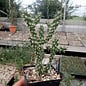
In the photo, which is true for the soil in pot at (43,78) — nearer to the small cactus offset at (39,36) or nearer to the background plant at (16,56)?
the small cactus offset at (39,36)

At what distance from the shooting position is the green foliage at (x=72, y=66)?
2637 mm

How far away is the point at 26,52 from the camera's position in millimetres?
3275

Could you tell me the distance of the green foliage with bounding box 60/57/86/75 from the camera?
2637 millimetres

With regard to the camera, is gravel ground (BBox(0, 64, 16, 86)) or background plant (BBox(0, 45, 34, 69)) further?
background plant (BBox(0, 45, 34, 69))

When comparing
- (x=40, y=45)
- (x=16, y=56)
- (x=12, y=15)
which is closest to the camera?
(x=40, y=45)

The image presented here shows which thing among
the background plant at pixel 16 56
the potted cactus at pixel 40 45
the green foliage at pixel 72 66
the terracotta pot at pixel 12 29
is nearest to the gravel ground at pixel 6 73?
the background plant at pixel 16 56

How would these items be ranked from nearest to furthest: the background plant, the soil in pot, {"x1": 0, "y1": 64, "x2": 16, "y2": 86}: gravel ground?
the soil in pot → {"x1": 0, "y1": 64, "x2": 16, "y2": 86}: gravel ground → the background plant

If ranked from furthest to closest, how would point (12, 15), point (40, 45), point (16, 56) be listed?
1. point (12, 15)
2. point (16, 56)
3. point (40, 45)

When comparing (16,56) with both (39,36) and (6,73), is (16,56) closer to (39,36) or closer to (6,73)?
(6,73)

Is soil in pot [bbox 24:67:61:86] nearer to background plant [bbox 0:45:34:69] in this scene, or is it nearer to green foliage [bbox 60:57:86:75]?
green foliage [bbox 60:57:86:75]

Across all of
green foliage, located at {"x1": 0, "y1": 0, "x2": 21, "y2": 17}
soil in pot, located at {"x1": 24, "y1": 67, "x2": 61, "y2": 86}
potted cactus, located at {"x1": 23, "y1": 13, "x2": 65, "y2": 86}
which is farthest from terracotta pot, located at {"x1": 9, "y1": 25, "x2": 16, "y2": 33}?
potted cactus, located at {"x1": 23, "y1": 13, "x2": 65, "y2": 86}

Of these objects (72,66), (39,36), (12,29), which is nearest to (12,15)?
(12,29)

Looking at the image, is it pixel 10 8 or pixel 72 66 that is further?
pixel 10 8

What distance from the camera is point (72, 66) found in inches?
111
